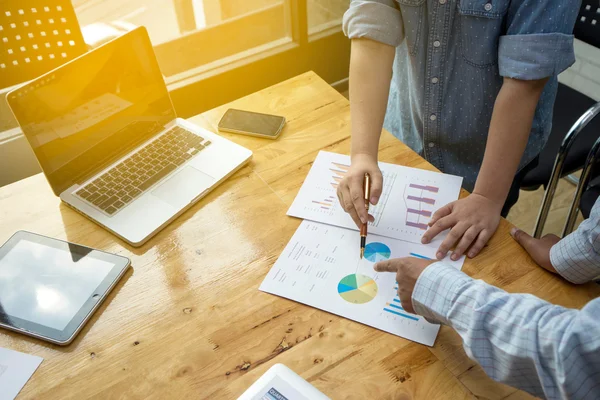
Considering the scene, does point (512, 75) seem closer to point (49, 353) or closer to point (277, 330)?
point (277, 330)

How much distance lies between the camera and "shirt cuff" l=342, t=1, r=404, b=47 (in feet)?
3.48

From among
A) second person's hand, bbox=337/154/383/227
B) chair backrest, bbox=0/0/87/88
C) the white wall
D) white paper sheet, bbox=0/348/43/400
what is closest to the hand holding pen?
second person's hand, bbox=337/154/383/227

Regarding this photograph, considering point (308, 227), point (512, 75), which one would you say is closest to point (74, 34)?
point (308, 227)

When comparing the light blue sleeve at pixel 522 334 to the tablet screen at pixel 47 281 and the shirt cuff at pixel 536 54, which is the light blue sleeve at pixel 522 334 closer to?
the shirt cuff at pixel 536 54

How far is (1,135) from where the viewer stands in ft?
5.01

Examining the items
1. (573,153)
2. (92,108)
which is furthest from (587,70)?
(92,108)

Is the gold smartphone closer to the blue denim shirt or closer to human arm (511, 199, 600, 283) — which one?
the blue denim shirt

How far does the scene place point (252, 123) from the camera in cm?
121

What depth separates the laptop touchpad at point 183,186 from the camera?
1.01 meters

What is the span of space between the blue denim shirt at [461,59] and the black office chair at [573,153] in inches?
6.8

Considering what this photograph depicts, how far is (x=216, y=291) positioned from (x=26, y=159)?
1.03 meters

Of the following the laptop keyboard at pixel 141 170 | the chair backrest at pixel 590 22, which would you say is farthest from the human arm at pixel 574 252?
the chair backrest at pixel 590 22

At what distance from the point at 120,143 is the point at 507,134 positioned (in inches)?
31.5

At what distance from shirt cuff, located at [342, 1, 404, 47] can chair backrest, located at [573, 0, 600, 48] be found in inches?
28.0
